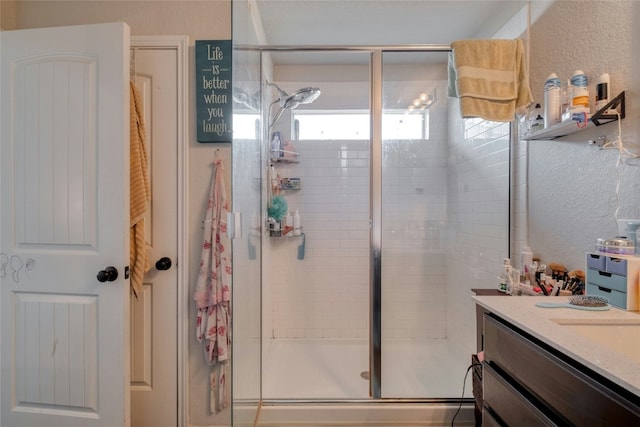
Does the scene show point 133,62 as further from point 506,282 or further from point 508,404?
point 506,282

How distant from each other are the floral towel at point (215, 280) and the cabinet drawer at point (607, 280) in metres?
1.53

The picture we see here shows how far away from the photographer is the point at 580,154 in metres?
1.33

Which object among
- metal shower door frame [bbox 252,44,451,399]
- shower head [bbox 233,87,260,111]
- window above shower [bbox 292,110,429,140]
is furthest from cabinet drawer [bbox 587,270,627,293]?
window above shower [bbox 292,110,429,140]

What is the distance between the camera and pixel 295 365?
2.22 meters

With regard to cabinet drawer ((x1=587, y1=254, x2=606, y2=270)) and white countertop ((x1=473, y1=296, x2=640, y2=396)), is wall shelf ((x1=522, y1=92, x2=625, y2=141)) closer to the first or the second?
cabinet drawer ((x1=587, y1=254, x2=606, y2=270))

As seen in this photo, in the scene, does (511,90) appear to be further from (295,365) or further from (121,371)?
(121,371)

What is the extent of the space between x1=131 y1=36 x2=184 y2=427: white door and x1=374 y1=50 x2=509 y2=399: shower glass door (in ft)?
4.15

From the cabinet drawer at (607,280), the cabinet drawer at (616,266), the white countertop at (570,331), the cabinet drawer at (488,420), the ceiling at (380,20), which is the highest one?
the ceiling at (380,20)

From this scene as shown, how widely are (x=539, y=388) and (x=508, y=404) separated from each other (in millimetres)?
151

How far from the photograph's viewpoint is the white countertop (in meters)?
0.58

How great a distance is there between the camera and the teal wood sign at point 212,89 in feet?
5.19

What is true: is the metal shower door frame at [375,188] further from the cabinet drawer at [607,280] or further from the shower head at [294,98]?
the cabinet drawer at [607,280]

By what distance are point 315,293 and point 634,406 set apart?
86.1 inches

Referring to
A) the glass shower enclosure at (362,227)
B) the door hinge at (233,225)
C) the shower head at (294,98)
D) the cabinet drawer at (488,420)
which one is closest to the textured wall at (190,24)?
the glass shower enclosure at (362,227)
